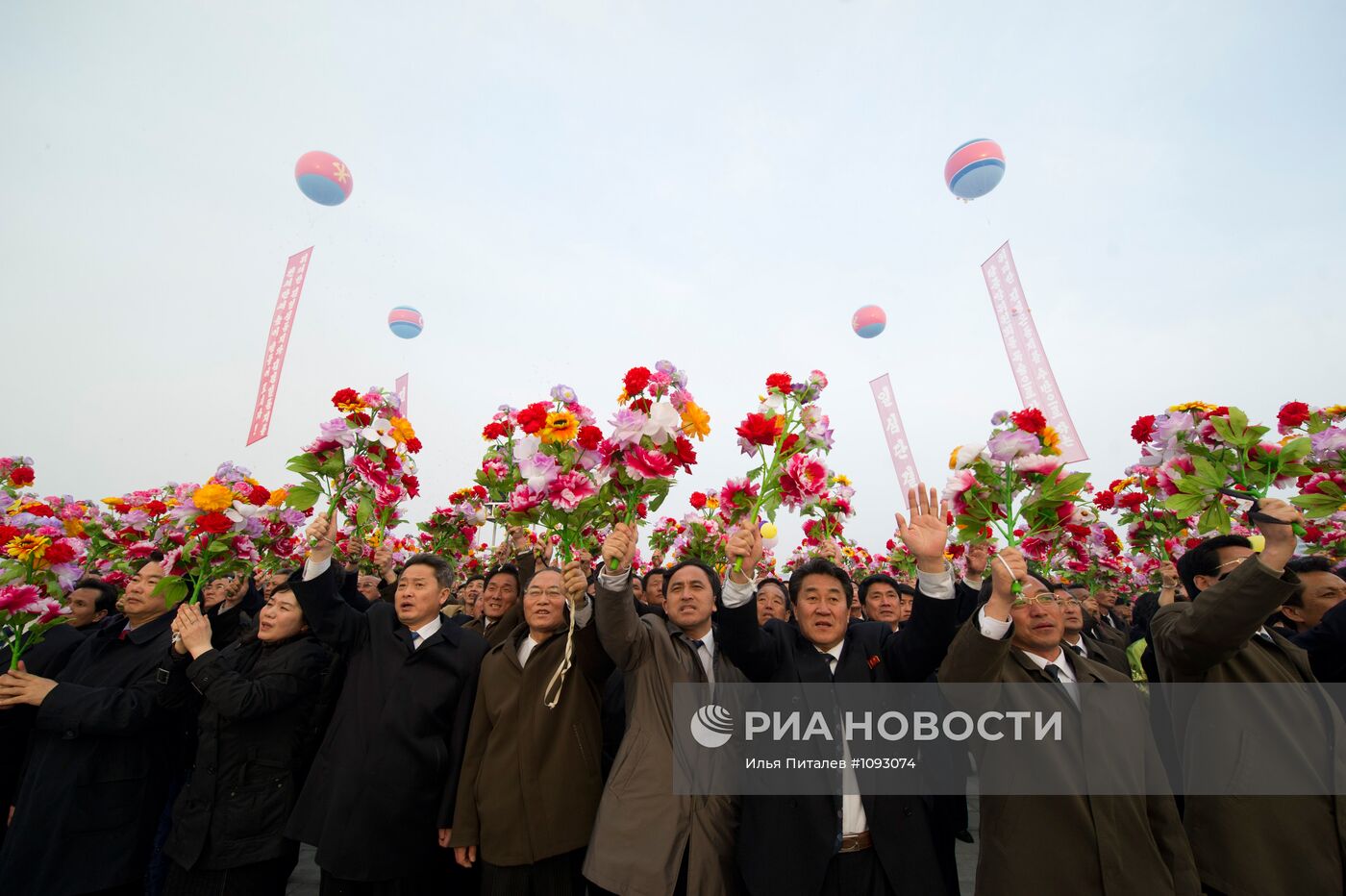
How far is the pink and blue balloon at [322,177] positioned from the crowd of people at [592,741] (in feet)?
29.5

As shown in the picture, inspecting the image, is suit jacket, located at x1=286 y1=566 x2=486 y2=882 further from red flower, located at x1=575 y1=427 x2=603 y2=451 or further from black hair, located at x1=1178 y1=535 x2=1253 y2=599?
black hair, located at x1=1178 y1=535 x2=1253 y2=599

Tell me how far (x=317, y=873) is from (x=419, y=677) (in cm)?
312

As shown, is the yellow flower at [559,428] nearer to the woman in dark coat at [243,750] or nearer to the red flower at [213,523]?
the woman in dark coat at [243,750]

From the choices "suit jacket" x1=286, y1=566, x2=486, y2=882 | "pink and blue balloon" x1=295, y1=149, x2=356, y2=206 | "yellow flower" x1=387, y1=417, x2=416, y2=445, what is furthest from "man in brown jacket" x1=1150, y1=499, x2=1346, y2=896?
"pink and blue balloon" x1=295, y1=149, x2=356, y2=206

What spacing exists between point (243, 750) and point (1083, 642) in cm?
522

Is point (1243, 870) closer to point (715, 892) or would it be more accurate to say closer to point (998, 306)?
point (715, 892)

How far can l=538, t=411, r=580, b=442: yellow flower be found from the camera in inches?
123

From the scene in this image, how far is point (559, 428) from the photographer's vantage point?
3127mm

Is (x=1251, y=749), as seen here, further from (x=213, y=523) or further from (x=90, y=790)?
(x=90, y=790)

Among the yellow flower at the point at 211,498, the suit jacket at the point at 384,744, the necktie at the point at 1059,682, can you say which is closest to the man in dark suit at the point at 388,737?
the suit jacket at the point at 384,744

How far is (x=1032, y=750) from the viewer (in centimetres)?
264

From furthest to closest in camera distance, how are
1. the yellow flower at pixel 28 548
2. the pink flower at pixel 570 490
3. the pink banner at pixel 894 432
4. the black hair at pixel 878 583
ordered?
1. the pink banner at pixel 894 432
2. the black hair at pixel 878 583
3. the yellow flower at pixel 28 548
4. the pink flower at pixel 570 490

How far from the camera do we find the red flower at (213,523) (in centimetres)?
363

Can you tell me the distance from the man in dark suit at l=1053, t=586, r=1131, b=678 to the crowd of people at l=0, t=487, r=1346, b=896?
0.08 meters
